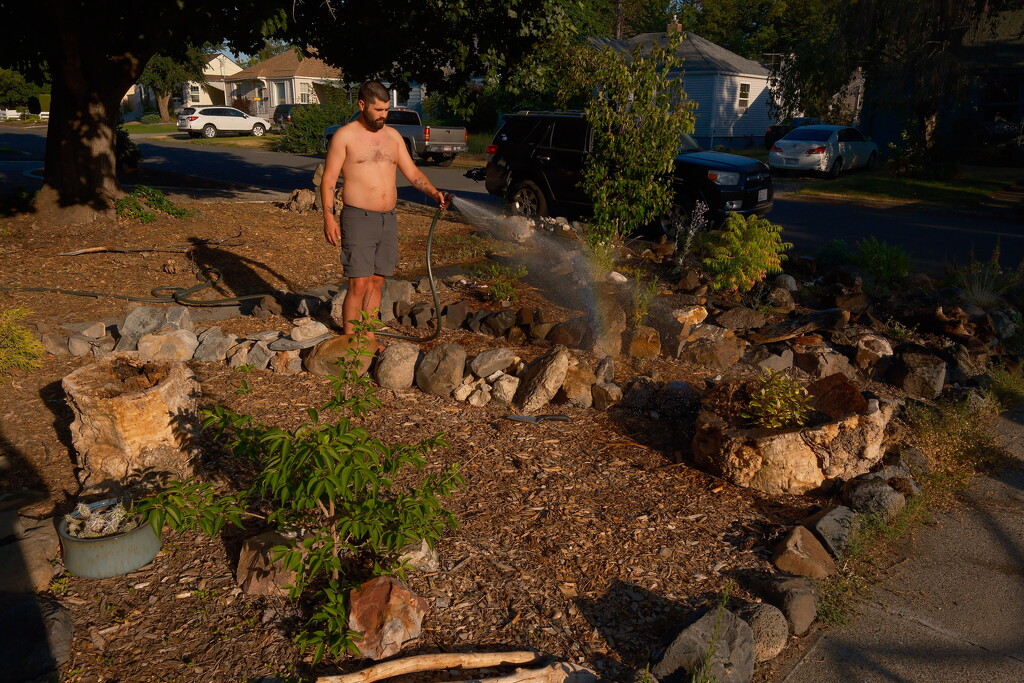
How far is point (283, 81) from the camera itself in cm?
5506

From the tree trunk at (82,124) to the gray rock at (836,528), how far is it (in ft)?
30.2

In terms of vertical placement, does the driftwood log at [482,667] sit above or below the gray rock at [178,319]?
below

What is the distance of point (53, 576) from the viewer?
338 cm

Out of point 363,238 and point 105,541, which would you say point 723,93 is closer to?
point 363,238

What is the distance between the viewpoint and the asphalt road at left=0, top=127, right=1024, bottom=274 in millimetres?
12273

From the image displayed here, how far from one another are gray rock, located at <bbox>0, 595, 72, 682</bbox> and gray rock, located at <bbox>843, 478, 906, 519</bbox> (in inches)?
143

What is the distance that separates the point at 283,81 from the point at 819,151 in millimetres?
42368

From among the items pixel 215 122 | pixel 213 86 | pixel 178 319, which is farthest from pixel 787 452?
pixel 213 86

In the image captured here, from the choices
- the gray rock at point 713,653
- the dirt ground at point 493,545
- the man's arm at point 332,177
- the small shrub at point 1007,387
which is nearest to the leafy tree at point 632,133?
the dirt ground at point 493,545

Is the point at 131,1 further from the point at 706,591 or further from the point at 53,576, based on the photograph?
the point at 706,591

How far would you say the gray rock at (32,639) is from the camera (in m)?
2.81

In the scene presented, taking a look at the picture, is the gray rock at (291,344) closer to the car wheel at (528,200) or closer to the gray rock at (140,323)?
the gray rock at (140,323)

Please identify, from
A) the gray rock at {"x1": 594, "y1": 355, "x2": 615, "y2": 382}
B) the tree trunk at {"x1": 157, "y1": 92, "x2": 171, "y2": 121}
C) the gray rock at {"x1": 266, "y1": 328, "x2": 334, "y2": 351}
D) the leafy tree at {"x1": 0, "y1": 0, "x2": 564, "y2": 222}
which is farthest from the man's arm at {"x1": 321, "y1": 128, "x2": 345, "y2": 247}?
the tree trunk at {"x1": 157, "y1": 92, "x2": 171, "y2": 121}

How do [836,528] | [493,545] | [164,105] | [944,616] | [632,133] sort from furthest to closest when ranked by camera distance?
[164,105] < [632,133] < [836,528] < [493,545] < [944,616]
